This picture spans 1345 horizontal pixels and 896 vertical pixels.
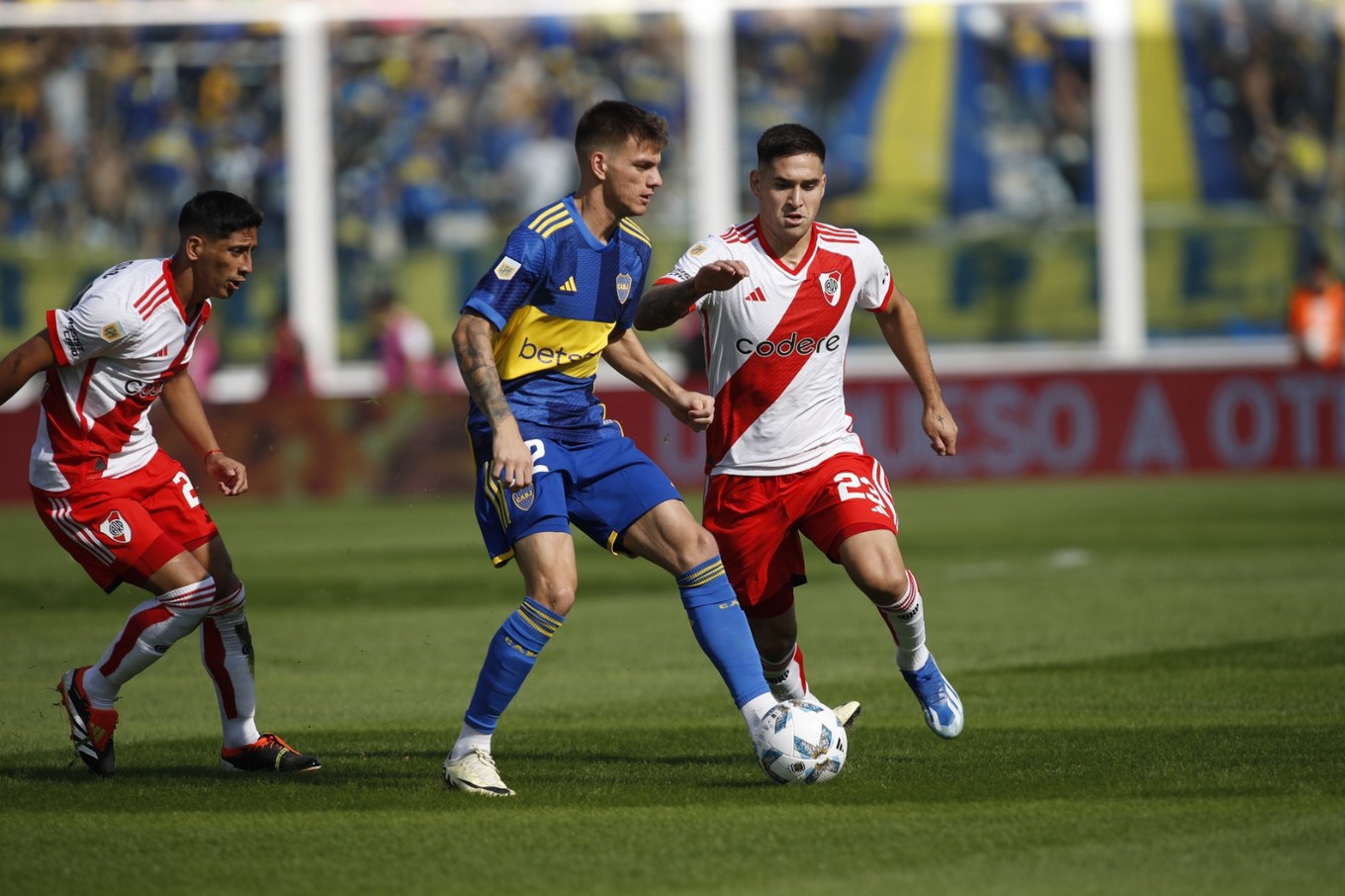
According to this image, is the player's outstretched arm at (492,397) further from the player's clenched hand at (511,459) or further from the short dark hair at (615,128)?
the short dark hair at (615,128)

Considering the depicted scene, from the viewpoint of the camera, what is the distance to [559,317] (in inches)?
246

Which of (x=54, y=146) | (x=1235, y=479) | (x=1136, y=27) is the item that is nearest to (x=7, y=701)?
(x=1235, y=479)

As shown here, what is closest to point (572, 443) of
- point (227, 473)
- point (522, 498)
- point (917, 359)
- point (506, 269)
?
point (522, 498)

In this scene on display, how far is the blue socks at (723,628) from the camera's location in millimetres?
6203

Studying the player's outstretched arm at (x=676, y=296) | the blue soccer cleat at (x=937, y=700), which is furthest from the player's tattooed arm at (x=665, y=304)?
the blue soccer cleat at (x=937, y=700)

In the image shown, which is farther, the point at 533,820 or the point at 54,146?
the point at 54,146

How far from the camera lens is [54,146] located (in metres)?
27.9

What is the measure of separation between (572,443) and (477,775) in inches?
44.3

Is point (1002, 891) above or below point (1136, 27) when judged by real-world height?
below

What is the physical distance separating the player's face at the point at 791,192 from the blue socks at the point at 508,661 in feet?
5.51

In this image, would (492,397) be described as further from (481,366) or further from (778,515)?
(778,515)

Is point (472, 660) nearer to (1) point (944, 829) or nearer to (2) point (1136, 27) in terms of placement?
(1) point (944, 829)

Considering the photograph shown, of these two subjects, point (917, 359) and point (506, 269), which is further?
point (917, 359)

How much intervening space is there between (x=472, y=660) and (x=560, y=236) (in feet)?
13.3
